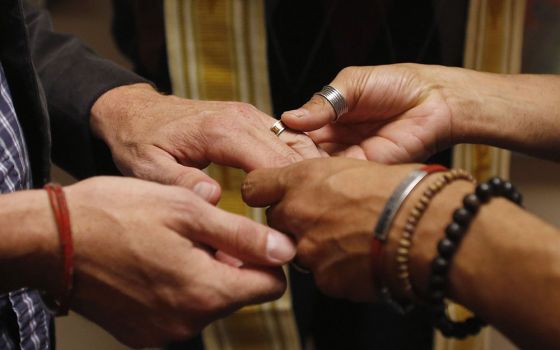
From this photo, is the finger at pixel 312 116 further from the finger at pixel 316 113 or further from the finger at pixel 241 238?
the finger at pixel 241 238

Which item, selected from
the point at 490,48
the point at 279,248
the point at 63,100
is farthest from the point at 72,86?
the point at 490,48

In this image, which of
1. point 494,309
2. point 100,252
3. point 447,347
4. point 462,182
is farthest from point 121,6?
point 447,347

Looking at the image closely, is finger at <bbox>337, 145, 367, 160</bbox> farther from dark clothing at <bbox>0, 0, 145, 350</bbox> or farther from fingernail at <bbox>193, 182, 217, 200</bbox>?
dark clothing at <bbox>0, 0, 145, 350</bbox>

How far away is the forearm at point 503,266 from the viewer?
47 cm

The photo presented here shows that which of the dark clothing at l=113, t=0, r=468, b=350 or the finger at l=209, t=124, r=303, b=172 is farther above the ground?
the dark clothing at l=113, t=0, r=468, b=350

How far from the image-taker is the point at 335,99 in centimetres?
85

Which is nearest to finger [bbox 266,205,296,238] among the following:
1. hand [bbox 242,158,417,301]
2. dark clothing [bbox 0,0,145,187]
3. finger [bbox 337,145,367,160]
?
hand [bbox 242,158,417,301]

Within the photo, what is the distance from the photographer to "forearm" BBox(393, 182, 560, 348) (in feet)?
1.55

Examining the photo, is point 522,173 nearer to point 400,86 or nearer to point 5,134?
point 400,86

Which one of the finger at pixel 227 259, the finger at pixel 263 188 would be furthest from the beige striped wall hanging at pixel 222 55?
the finger at pixel 227 259

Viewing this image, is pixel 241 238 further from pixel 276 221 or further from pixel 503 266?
pixel 503 266

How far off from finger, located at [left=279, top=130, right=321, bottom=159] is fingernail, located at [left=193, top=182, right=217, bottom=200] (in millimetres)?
178

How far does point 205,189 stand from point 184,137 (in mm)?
168

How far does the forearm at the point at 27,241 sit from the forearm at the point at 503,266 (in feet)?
1.18
